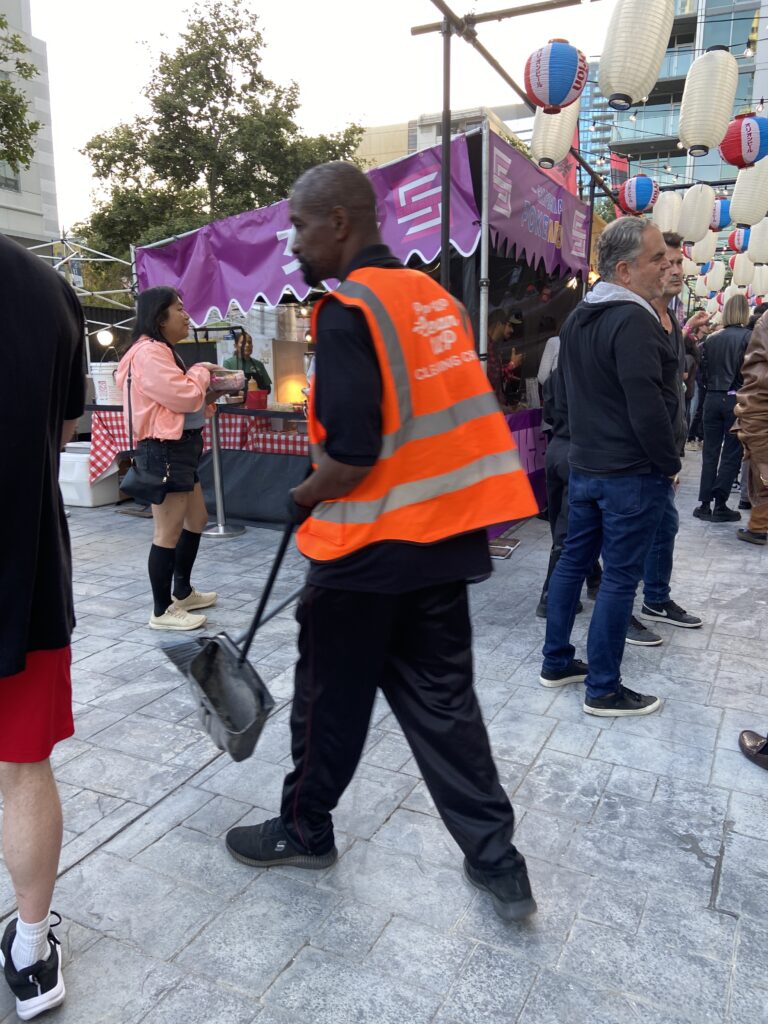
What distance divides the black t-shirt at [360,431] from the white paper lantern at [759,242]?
11.2 m

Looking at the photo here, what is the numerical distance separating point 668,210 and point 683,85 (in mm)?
21055

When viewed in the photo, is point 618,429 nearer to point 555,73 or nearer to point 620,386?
point 620,386

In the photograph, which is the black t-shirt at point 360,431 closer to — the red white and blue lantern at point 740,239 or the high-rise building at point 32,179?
the red white and blue lantern at point 740,239

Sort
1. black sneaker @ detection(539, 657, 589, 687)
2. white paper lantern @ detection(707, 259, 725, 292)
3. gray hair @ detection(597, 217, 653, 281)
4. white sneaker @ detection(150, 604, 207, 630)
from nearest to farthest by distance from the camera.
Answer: gray hair @ detection(597, 217, 653, 281) → black sneaker @ detection(539, 657, 589, 687) → white sneaker @ detection(150, 604, 207, 630) → white paper lantern @ detection(707, 259, 725, 292)

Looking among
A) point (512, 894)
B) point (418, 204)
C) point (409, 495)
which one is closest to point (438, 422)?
point (409, 495)

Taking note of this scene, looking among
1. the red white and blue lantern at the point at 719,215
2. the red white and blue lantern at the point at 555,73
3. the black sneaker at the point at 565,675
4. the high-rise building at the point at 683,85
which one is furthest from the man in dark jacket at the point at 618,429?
the high-rise building at the point at 683,85

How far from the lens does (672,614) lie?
414 centimetres

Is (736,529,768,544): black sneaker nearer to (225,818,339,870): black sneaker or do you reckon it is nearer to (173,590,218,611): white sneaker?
(173,590,218,611): white sneaker

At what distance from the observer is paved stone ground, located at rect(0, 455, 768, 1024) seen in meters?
1.69

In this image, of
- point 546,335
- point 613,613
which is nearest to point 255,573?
point 613,613

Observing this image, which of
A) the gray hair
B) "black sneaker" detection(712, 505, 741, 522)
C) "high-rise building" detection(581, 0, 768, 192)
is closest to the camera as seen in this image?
the gray hair

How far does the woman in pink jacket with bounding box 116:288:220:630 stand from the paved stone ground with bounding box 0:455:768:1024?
62 centimetres

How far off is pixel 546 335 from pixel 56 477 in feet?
22.9

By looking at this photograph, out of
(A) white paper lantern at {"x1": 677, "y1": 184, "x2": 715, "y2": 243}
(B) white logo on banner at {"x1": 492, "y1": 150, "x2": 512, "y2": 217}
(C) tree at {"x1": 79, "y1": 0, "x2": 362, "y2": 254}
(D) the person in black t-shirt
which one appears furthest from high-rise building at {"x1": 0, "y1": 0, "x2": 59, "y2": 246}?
(D) the person in black t-shirt
